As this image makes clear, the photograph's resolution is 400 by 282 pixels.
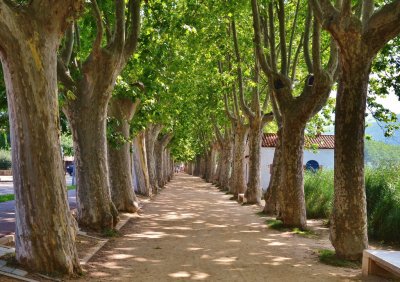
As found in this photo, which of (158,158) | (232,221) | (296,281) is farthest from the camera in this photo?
(158,158)

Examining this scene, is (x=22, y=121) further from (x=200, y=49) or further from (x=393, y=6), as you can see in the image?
(x=200, y=49)

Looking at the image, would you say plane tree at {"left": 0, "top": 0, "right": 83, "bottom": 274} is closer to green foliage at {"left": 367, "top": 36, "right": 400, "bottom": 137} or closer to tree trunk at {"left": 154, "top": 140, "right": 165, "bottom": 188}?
green foliage at {"left": 367, "top": 36, "right": 400, "bottom": 137}

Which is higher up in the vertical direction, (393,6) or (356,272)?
(393,6)

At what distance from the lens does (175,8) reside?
1658 centimetres

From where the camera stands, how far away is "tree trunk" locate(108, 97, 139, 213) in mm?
16422

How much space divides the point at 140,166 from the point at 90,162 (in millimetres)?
14109

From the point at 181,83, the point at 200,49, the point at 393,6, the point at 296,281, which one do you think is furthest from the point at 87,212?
the point at 181,83

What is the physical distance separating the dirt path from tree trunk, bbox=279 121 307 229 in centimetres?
84

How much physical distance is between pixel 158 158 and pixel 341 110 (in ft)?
100

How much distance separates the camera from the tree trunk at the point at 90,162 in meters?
11.6

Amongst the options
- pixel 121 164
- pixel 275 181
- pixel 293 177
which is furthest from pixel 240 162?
pixel 293 177

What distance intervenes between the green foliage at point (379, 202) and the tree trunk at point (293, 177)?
1874 mm

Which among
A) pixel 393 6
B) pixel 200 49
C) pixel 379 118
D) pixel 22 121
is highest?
pixel 200 49

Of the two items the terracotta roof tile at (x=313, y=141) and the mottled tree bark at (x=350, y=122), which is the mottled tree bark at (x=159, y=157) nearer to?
the terracotta roof tile at (x=313, y=141)
